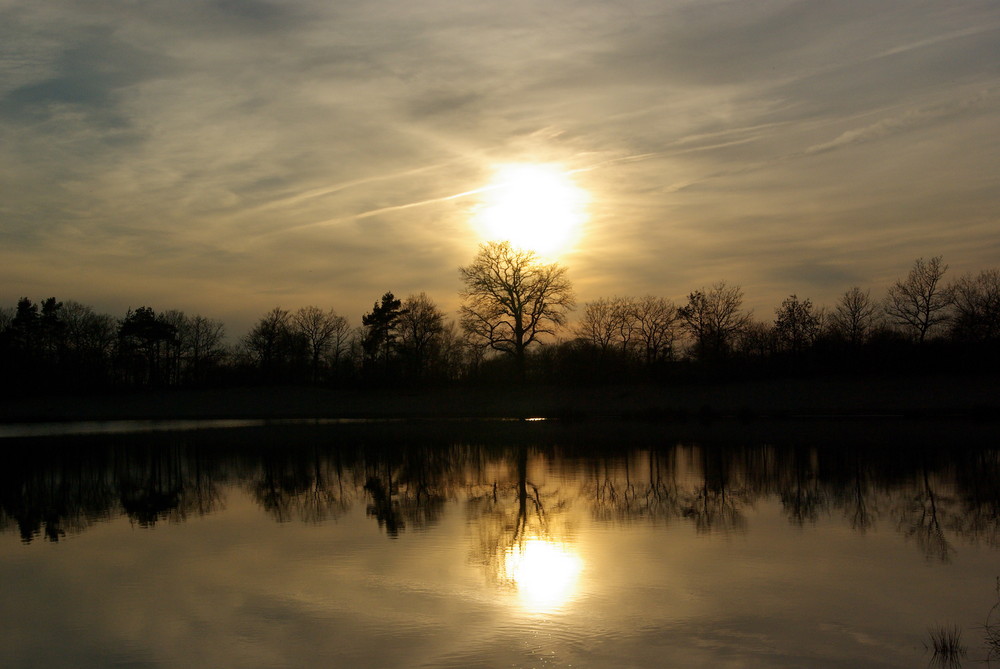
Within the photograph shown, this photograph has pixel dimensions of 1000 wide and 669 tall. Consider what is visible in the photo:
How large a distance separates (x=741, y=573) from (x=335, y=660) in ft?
17.1

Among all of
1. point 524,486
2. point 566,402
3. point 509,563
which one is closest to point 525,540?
point 509,563

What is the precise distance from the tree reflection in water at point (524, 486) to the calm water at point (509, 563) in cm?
11

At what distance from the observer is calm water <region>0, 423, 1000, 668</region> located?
748 cm

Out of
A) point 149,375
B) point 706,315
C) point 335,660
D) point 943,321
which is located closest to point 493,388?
point 706,315

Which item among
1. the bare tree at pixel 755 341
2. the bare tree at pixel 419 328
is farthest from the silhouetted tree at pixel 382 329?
the bare tree at pixel 755 341

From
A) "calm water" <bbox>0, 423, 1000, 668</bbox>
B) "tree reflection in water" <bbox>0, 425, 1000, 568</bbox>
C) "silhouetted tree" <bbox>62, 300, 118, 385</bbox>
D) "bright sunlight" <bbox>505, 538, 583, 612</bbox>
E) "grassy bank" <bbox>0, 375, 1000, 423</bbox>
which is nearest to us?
"calm water" <bbox>0, 423, 1000, 668</bbox>

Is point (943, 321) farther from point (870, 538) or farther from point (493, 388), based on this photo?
point (870, 538)

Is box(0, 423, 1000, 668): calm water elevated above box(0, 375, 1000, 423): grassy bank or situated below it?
below

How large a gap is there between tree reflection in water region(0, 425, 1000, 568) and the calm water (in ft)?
0.36

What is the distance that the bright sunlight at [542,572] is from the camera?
29.2ft

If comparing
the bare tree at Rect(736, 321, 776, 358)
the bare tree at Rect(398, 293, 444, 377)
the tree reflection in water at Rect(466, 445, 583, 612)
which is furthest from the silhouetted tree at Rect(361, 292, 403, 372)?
the tree reflection in water at Rect(466, 445, 583, 612)

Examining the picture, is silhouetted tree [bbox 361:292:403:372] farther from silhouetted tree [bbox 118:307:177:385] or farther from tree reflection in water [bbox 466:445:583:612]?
tree reflection in water [bbox 466:445:583:612]

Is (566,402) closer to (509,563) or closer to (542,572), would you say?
(509,563)

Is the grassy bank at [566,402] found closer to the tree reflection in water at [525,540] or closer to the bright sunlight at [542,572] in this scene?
the tree reflection in water at [525,540]
